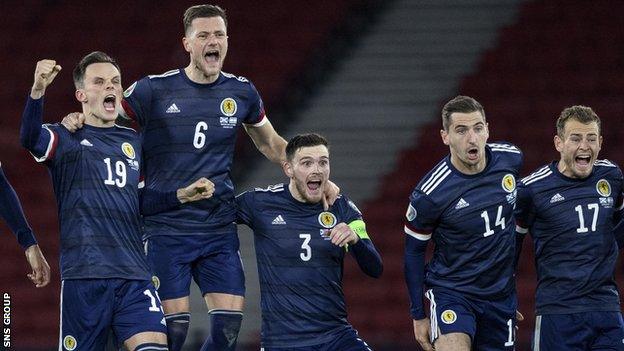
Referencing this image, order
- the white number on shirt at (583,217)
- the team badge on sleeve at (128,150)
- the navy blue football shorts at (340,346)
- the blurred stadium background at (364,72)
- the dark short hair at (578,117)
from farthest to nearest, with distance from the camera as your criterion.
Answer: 1. the blurred stadium background at (364,72)
2. the dark short hair at (578,117)
3. the white number on shirt at (583,217)
4. the navy blue football shorts at (340,346)
5. the team badge on sleeve at (128,150)

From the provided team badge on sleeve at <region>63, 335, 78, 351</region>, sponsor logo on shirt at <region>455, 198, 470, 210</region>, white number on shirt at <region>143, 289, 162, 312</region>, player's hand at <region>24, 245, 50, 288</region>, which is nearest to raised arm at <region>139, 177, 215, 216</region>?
white number on shirt at <region>143, 289, 162, 312</region>

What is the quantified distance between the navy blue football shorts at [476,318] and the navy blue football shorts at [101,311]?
1.64 metres

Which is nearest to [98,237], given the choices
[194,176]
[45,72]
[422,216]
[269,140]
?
[194,176]

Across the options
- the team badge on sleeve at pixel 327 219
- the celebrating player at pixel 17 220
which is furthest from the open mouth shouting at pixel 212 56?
the celebrating player at pixel 17 220

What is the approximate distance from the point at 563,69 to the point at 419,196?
7.47 m

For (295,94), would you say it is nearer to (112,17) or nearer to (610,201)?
(112,17)

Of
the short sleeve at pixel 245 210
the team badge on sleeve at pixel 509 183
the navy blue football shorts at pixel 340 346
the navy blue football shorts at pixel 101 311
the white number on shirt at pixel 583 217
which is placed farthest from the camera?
the white number on shirt at pixel 583 217

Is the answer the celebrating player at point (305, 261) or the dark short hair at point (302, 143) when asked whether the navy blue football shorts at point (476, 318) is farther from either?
the dark short hair at point (302, 143)

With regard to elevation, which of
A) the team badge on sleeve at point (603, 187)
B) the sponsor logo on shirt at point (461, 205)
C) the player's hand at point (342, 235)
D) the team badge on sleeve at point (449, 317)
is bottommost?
the team badge on sleeve at point (449, 317)

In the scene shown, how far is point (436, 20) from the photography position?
625 inches

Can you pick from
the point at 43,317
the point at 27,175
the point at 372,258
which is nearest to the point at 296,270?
the point at 372,258

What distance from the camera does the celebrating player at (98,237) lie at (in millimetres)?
7441

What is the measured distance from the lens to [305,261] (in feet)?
26.2

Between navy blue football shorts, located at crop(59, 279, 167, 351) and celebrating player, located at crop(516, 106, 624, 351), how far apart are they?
243 cm
